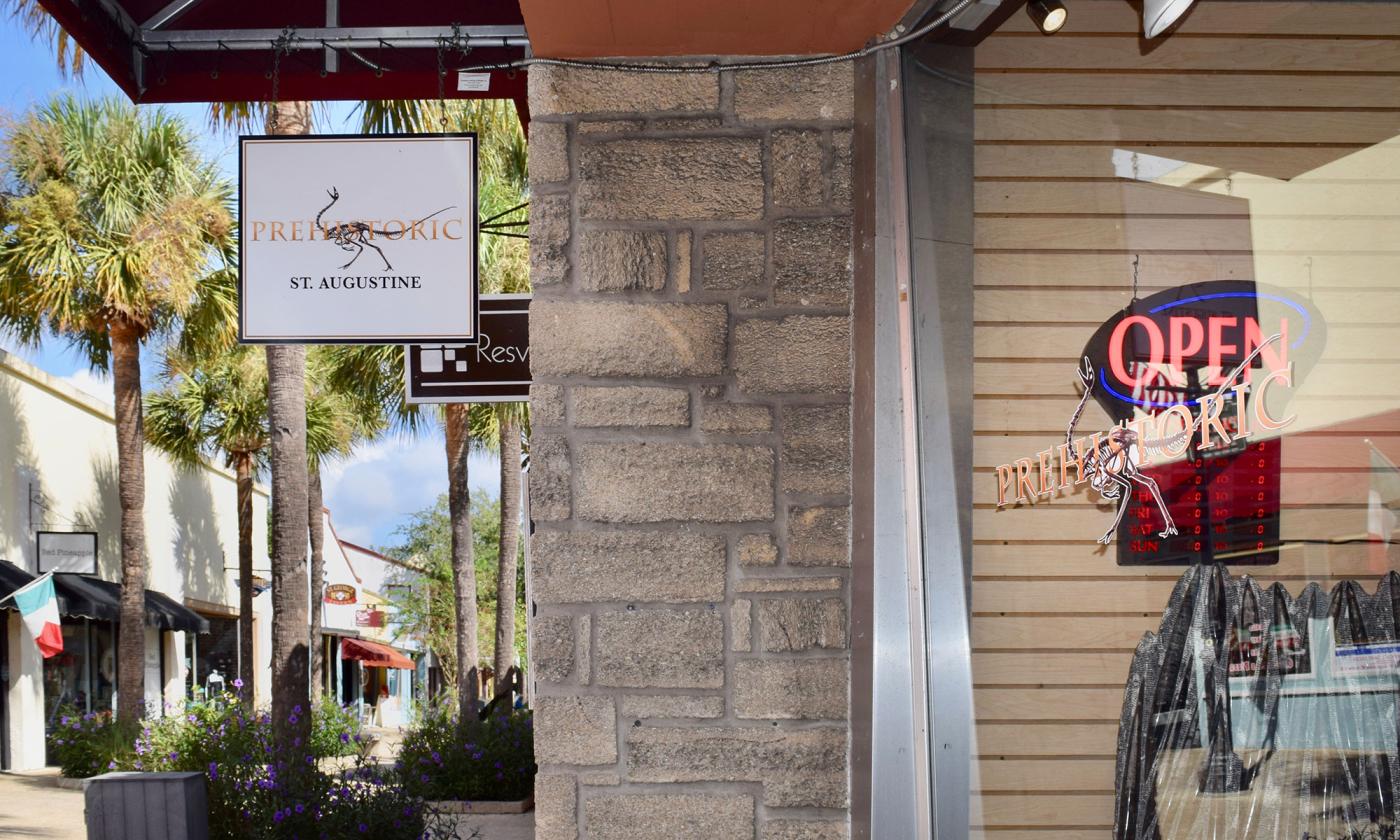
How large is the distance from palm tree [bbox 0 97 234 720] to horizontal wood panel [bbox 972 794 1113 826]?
567 inches

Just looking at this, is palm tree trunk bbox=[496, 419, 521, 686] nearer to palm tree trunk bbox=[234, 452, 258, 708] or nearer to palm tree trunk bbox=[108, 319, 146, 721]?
palm tree trunk bbox=[234, 452, 258, 708]

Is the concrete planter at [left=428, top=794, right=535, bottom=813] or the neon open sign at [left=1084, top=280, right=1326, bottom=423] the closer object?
the neon open sign at [left=1084, top=280, right=1326, bottom=423]

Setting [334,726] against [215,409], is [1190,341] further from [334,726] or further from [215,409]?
[215,409]

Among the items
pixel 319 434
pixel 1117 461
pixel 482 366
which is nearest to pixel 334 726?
pixel 319 434

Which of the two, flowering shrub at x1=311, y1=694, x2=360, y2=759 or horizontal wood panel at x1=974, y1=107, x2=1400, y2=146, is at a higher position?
horizontal wood panel at x1=974, y1=107, x2=1400, y2=146

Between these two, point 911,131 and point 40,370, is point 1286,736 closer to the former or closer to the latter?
point 911,131

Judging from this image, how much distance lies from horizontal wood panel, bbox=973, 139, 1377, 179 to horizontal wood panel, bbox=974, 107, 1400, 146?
0.06 feet

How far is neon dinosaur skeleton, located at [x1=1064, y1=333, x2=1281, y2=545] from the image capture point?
9.51 feet

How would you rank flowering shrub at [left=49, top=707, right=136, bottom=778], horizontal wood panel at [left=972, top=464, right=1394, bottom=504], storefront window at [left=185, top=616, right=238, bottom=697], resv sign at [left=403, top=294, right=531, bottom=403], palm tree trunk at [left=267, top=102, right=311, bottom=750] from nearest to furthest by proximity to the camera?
horizontal wood panel at [left=972, top=464, right=1394, bottom=504] < resv sign at [left=403, top=294, right=531, bottom=403] < palm tree trunk at [left=267, top=102, right=311, bottom=750] < flowering shrub at [left=49, top=707, right=136, bottom=778] < storefront window at [left=185, top=616, right=238, bottom=697]

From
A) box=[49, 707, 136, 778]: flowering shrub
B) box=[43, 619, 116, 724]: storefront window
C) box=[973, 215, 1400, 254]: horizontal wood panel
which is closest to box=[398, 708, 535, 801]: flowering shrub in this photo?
box=[49, 707, 136, 778]: flowering shrub

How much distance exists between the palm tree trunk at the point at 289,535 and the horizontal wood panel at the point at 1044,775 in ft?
23.0

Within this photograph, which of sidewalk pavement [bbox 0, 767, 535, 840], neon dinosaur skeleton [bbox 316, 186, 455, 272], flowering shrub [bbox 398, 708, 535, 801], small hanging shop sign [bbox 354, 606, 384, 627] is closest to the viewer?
neon dinosaur skeleton [bbox 316, 186, 455, 272]

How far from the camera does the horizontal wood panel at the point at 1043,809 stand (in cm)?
305

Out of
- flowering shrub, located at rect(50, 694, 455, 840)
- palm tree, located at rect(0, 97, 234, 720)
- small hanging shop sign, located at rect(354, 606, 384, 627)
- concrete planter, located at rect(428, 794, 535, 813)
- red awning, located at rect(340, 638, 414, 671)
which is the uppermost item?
palm tree, located at rect(0, 97, 234, 720)
